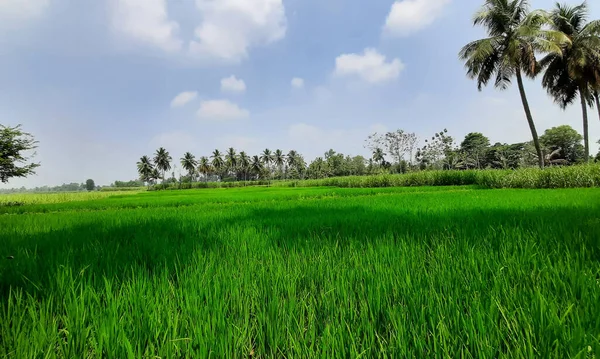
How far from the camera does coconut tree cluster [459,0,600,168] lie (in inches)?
691

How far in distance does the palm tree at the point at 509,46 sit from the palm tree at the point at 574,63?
2228 millimetres

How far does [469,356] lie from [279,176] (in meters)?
96.5

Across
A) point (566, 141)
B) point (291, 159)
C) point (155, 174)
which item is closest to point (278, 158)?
point (291, 159)

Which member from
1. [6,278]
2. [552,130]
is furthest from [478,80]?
[552,130]

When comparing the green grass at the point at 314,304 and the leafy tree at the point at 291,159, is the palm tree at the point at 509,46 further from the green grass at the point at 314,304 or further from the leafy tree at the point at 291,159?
the leafy tree at the point at 291,159

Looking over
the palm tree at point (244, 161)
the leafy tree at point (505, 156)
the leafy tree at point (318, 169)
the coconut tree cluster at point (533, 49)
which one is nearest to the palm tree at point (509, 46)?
the coconut tree cluster at point (533, 49)

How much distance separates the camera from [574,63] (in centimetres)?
1880

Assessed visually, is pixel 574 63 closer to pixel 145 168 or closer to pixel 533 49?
pixel 533 49

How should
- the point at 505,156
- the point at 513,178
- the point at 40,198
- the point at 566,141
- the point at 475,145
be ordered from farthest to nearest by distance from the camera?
the point at 475,145 → the point at 505,156 → the point at 566,141 → the point at 40,198 → the point at 513,178

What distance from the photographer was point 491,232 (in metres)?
2.84

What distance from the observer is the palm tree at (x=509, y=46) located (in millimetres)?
17391

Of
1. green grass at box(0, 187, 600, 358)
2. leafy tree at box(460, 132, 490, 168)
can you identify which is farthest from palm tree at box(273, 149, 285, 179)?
green grass at box(0, 187, 600, 358)

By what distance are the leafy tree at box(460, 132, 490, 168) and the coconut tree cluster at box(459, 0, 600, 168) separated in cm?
5399

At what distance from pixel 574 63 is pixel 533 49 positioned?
384cm
